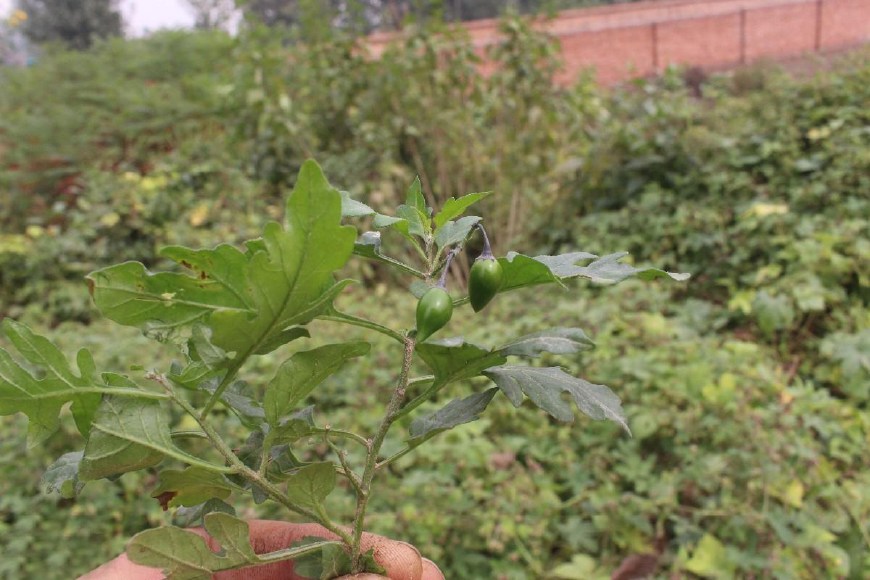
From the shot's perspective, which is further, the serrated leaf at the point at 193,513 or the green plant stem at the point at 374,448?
the serrated leaf at the point at 193,513

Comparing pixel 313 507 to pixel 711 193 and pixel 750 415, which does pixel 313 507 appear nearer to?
pixel 750 415

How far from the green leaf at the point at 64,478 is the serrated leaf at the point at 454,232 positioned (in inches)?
14.5

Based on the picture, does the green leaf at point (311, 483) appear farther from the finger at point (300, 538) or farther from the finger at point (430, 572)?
the finger at point (430, 572)

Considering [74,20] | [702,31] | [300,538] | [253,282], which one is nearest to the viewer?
[253,282]

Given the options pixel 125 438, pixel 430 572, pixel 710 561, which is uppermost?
pixel 125 438

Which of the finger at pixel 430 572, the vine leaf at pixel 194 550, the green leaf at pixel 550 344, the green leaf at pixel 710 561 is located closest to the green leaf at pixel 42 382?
the vine leaf at pixel 194 550

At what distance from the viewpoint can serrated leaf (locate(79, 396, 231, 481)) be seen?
1.80ft

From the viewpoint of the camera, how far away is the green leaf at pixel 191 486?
0.61m

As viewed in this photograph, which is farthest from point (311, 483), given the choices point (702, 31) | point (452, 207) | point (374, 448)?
point (702, 31)

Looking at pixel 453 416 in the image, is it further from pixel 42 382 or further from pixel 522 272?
pixel 42 382

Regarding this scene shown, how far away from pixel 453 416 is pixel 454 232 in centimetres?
17

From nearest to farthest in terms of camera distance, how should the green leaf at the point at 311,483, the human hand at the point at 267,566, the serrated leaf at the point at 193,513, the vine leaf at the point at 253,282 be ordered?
the vine leaf at the point at 253,282 → the green leaf at the point at 311,483 → the serrated leaf at the point at 193,513 → the human hand at the point at 267,566

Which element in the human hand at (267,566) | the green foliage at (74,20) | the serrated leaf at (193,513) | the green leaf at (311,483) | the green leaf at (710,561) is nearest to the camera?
the green leaf at (311,483)

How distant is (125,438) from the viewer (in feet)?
1.81
